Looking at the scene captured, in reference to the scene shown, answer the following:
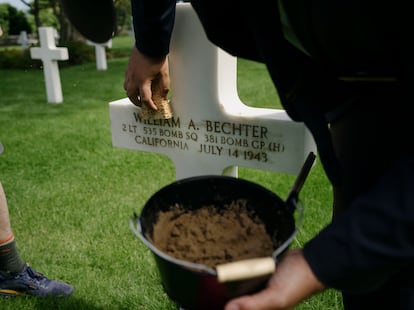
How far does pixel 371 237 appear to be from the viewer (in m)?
0.72

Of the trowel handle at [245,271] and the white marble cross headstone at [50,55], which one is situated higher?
the trowel handle at [245,271]

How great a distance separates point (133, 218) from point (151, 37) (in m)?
0.65

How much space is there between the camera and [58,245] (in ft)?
Result: 7.68

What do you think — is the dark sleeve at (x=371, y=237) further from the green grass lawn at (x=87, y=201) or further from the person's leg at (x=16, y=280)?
the person's leg at (x=16, y=280)

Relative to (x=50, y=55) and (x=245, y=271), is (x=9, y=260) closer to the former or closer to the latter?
(x=245, y=271)

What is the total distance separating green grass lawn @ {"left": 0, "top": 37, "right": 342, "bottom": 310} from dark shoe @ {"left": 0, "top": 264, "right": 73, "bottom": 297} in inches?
1.4

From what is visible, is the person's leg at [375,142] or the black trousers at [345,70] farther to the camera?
the person's leg at [375,142]

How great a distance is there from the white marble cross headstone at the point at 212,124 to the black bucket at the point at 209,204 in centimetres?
37

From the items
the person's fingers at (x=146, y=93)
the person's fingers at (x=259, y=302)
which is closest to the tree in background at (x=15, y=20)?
the person's fingers at (x=146, y=93)

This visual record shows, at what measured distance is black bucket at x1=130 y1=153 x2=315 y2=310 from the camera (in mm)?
750

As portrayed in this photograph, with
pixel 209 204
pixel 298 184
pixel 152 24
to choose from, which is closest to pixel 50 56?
pixel 152 24

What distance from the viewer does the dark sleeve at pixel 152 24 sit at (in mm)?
1262

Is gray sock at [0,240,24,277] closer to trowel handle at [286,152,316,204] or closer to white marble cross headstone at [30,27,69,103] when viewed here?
trowel handle at [286,152,316,204]

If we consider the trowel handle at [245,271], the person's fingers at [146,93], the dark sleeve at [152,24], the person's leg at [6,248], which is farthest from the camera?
the person's leg at [6,248]
